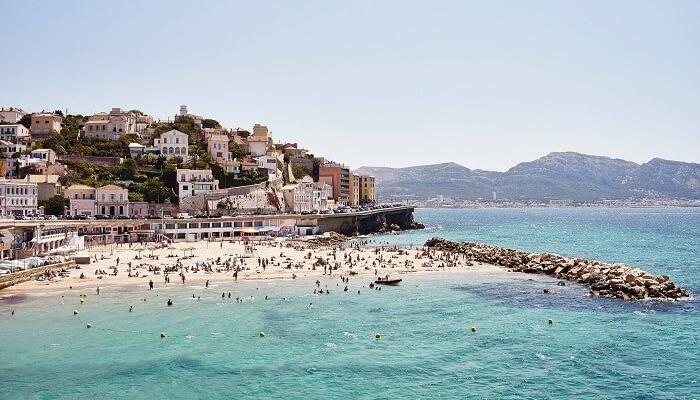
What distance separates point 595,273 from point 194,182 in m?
60.9

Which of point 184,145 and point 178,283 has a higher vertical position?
point 184,145

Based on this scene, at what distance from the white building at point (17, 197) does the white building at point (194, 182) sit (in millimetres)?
20350

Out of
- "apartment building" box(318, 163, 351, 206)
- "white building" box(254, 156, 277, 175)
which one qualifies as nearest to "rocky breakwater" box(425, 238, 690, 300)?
"white building" box(254, 156, 277, 175)

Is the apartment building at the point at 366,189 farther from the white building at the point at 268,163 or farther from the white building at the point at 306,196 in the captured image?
the white building at the point at 268,163

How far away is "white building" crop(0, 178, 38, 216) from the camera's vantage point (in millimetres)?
73125

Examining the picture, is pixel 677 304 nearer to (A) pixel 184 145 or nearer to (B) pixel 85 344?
(B) pixel 85 344

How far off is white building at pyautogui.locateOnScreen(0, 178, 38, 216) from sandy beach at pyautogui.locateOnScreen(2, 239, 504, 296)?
535 inches

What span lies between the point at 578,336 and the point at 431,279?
71.1 ft

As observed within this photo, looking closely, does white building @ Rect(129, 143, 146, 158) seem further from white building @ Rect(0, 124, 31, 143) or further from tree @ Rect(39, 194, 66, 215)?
tree @ Rect(39, 194, 66, 215)

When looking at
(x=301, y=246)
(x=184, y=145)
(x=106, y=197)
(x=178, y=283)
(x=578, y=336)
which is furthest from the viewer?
(x=184, y=145)

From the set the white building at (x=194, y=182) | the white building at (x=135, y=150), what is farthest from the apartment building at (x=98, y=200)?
the white building at (x=135, y=150)

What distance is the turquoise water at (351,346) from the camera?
26.2m

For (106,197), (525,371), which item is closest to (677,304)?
(525,371)

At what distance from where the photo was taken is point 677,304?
1711 inches
